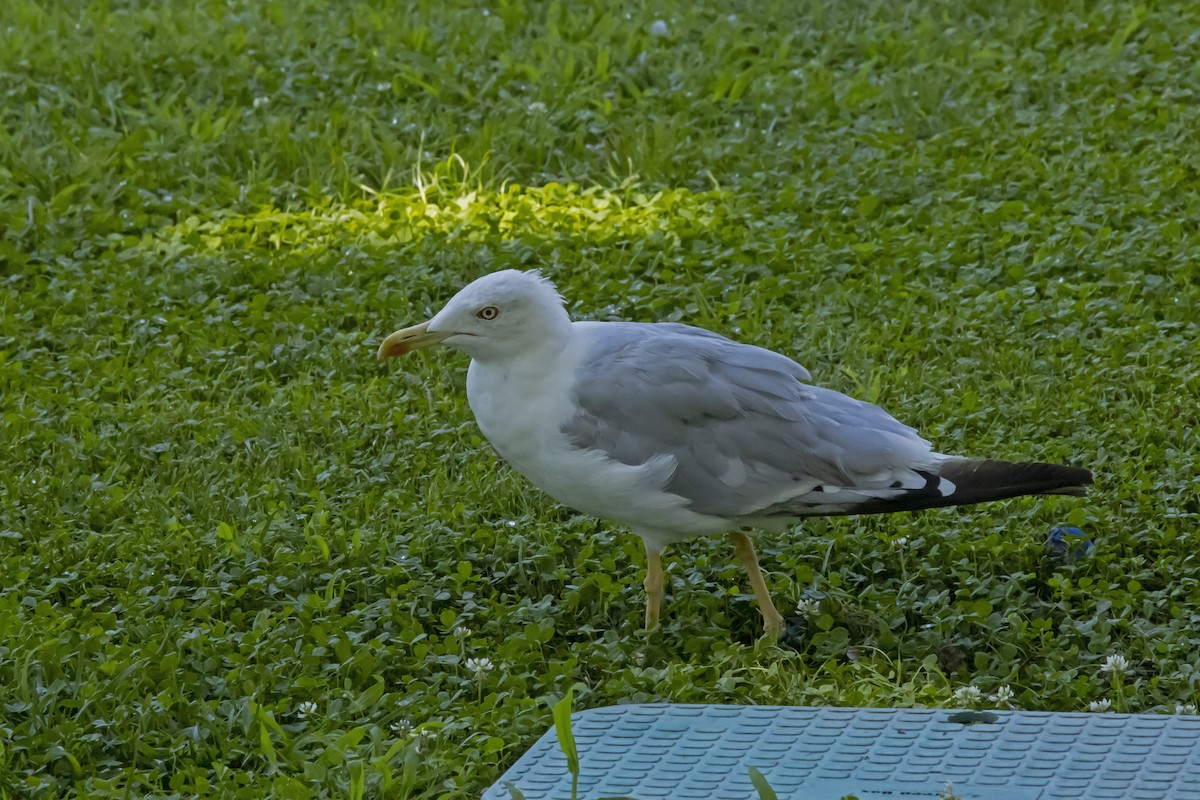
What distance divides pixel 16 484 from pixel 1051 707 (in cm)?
307

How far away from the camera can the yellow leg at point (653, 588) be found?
13.2 feet

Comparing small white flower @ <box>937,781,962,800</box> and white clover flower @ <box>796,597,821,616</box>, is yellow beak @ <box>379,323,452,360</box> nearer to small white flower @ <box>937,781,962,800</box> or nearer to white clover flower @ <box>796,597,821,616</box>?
white clover flower @ <box>796,597,821,616</box>

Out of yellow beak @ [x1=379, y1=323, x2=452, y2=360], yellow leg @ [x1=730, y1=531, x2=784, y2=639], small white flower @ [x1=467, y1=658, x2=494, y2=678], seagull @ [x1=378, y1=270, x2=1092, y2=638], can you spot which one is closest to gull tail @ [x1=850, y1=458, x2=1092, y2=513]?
seagull @ [x1=378, y1=270, x2=1092, y2=638]

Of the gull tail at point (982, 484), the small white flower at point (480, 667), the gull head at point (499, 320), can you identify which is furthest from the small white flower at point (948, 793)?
the gull head at point (499, 320)

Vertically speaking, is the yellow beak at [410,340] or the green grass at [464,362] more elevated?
the yellow beak at [410,340]

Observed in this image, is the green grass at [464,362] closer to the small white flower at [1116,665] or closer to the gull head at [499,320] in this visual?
the small white flower at [1116,665]

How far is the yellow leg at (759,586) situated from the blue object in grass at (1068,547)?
0.82 m

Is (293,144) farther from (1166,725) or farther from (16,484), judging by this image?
(1166,725)

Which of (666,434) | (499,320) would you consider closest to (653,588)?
(666,434)

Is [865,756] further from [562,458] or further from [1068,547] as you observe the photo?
[1068,547]

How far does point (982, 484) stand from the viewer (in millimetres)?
3721

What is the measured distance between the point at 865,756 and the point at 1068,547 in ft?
4.26

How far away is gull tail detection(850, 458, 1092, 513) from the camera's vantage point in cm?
367

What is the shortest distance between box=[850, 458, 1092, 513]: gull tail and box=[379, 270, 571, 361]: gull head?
919mm
